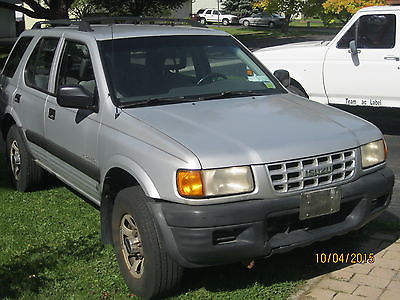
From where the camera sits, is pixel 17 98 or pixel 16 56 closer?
pixel 17 98

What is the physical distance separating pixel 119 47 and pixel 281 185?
6.15 ft

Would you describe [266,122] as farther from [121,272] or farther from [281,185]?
[121,272]

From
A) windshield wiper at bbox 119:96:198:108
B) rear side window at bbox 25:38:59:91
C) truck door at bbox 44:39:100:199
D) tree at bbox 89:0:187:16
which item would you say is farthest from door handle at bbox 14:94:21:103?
tree at bbox 89:0:187:16

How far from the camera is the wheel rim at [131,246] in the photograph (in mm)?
3661

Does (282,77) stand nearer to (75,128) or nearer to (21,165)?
(75,128)

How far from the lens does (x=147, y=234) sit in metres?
3.41

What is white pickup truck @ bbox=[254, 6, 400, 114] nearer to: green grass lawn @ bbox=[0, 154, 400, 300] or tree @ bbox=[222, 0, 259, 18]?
green grass lawn @ bbox=[0, 154, 400, 300]

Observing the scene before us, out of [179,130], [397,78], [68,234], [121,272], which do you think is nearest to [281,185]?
[179,130]

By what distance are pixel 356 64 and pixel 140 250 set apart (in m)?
5.64

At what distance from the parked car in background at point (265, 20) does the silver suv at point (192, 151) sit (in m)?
45.5

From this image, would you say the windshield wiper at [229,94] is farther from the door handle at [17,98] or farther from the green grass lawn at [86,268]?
the door handle at [17,98]

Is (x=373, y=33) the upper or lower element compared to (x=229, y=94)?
upper

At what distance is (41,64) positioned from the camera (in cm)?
538

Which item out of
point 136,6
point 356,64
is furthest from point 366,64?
point 136,6
